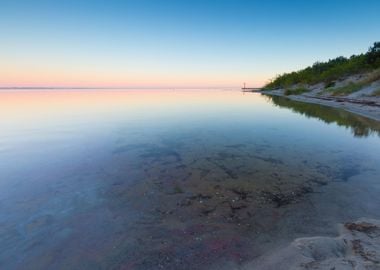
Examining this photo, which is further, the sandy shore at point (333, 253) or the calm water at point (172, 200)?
the calm water at point (172, 200)

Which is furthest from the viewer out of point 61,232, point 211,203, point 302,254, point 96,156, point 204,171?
point 96,156

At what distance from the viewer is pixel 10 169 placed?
8914 mm

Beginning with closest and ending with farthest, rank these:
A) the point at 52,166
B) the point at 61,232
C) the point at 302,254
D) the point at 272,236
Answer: the point at 302,254, the point at 272,236, the point at 61,232, the point at 52,166

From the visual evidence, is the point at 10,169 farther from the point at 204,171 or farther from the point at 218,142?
the point at 218,142

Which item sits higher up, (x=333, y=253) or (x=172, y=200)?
(x=333, y=253)

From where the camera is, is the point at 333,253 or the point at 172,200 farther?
the point at 172,200

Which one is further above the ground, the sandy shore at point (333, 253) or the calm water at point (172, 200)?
the sandy shore at point (333, 253)

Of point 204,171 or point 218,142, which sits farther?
point 218,142

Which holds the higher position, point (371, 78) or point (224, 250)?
point (371, 78)

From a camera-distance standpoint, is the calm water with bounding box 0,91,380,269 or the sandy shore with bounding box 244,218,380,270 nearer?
the sandy shore with bounding box 244,218,380,270

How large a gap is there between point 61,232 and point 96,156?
242 inches

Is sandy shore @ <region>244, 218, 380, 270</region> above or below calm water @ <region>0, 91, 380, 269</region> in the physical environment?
above

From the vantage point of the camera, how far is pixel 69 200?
6.48m

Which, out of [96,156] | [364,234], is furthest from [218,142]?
[364,234]
